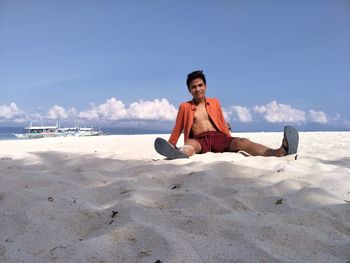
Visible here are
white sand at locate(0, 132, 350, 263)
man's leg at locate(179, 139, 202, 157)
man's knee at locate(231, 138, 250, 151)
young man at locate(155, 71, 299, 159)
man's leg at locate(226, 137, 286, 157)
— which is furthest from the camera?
young man at locate(155, 71, 299, 159)

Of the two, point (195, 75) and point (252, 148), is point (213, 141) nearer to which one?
point (252, 148)

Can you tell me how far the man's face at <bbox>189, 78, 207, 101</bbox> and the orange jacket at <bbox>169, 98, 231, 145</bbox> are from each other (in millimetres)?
108

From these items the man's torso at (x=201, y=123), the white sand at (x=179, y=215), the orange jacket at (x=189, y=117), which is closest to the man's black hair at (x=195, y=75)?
the orange jacket at (x=189, y=117)

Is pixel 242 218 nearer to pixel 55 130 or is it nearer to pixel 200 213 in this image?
pixel 200 213

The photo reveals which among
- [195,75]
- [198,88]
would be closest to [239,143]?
[198,88]

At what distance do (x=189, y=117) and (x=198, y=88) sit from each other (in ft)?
1.40

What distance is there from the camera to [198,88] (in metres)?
4.25

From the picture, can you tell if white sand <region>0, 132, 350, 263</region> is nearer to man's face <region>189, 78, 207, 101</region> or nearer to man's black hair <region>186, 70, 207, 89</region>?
man's face <region>189, 78, 207, 101</region>

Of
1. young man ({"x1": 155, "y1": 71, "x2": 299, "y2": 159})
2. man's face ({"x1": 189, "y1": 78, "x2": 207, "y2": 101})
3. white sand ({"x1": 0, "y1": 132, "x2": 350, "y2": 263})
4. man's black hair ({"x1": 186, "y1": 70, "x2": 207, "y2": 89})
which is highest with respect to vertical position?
man's black hair ({"x1": 186, "y1": 70, "x2": 207, "y2": 89})

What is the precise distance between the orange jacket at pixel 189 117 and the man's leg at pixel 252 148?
0.34m

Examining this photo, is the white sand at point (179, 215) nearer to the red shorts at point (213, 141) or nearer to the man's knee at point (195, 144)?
the man's knee at point (195, 144)

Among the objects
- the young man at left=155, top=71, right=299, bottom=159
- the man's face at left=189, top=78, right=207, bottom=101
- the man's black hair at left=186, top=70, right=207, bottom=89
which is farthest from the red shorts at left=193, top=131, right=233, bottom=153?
the man's black hair at left=186, top=70, right=207, bottom=89

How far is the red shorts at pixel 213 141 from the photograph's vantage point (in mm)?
4020

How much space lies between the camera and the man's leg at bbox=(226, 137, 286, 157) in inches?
134
